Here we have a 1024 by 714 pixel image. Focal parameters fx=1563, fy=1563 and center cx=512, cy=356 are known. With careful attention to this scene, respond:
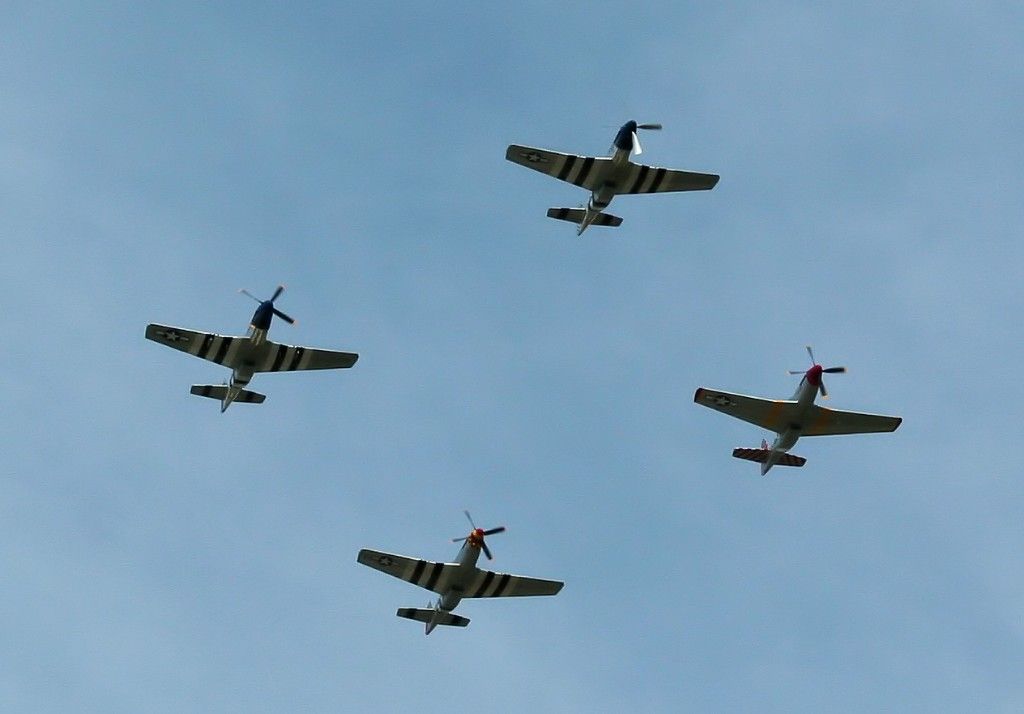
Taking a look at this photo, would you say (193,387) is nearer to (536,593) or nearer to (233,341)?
(233,341)

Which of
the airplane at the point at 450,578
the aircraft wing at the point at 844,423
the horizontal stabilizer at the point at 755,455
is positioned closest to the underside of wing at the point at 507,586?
the airplane at the point at 450,578

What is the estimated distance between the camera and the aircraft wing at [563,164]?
7788 centimetres

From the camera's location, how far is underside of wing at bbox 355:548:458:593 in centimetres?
7144

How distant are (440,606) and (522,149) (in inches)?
919

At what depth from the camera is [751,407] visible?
236ft

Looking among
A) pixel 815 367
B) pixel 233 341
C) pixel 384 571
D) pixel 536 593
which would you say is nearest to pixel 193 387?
pixel 233 341

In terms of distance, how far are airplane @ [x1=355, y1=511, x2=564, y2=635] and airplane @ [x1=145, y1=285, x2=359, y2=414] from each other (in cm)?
950

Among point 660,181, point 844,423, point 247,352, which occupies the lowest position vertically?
point 247,352

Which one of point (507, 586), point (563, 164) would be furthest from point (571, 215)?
point (507, 586)

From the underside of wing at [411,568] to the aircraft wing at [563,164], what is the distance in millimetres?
20844

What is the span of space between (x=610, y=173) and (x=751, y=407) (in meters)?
14.4

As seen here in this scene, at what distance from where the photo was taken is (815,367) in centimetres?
6906

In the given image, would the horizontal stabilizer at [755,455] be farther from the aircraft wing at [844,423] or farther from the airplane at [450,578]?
the airplane at [450,578]

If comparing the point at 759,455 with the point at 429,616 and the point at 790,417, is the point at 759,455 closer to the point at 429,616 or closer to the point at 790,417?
the point at 790,417
